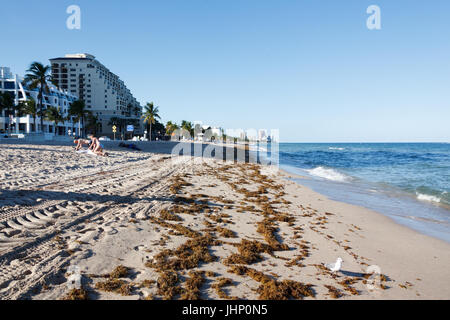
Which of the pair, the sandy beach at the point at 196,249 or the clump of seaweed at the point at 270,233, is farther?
the clump of seaweed at the point at 270,233

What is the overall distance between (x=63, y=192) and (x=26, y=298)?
16.1 ft

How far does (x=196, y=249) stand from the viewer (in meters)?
4.09

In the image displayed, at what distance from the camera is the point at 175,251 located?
Result: 397 centimetres

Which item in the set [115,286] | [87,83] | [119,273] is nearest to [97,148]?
[119,273]

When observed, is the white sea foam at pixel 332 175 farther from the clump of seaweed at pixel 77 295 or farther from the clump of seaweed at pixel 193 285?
the clump of seaweed at pixel 77 295

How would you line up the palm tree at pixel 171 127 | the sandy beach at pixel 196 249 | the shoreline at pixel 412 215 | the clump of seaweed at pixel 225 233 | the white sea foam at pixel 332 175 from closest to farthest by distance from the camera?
the sandy beach at pixel 196 249 → the clump of seaweed at pixel 225 233 → the shoreline at pixel 412 215 → the white sea foam at pixel 332 175 → the palm tree at pixel 171 127

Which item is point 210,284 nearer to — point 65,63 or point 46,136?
point 46,136

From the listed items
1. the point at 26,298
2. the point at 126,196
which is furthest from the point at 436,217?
the point at 26,298

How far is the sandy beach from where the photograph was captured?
3.06 m

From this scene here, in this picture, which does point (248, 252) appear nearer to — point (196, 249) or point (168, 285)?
point (196, 249)

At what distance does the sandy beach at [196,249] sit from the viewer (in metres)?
3.06

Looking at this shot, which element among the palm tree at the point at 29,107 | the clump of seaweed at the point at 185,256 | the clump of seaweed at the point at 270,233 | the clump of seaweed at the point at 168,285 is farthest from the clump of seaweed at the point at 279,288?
the palm tree at the point at 29,107

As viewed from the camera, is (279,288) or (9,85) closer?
(279,288)

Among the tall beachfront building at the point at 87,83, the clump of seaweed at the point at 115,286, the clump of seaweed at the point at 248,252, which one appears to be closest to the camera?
the clump of seaweed at the point at 115,286
